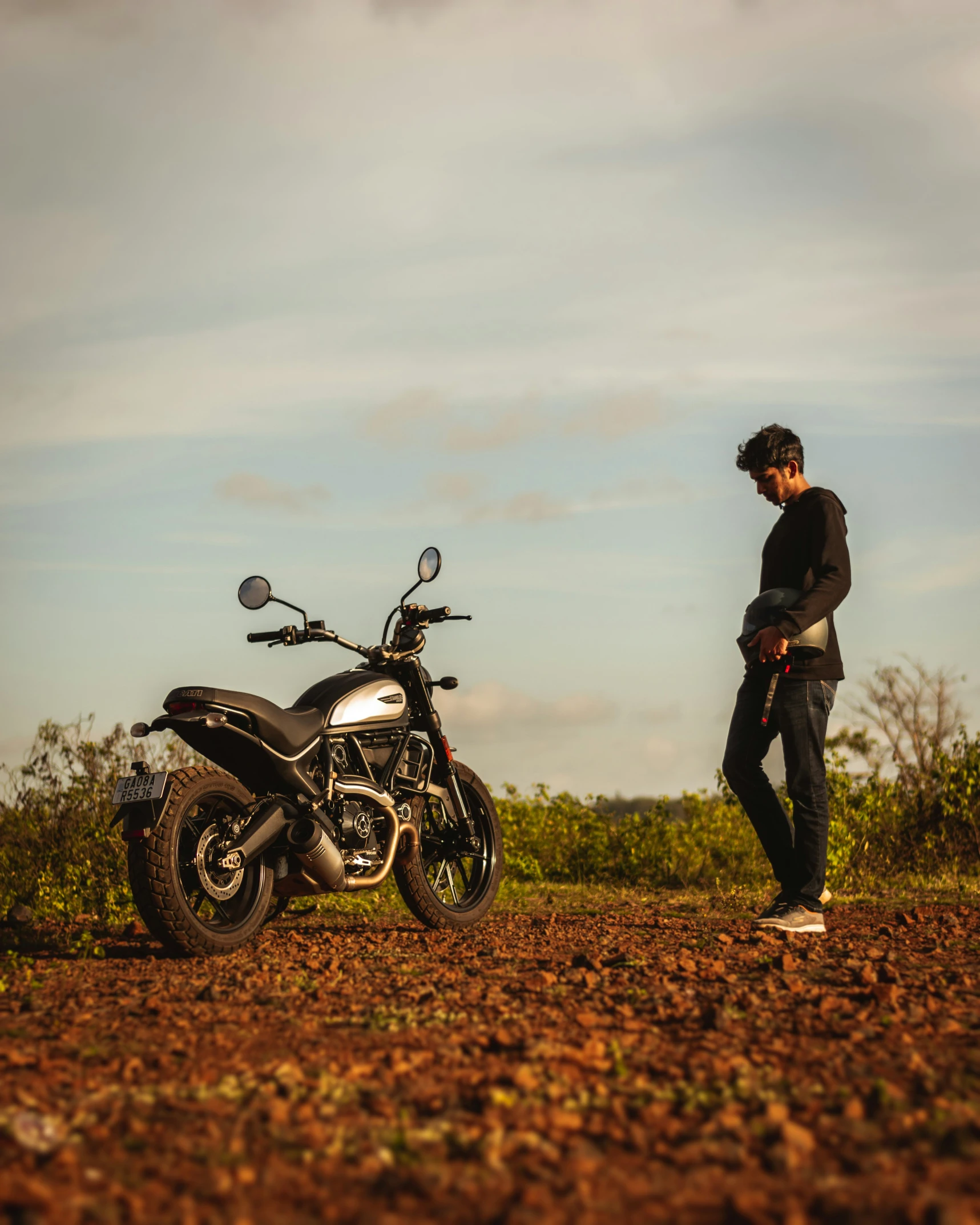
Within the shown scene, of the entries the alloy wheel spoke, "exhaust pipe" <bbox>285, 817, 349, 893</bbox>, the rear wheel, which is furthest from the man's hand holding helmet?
the rear wheel

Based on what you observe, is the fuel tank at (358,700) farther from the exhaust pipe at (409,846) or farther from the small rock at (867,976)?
the small rock at (867,976)

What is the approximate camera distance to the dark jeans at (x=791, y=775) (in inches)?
235

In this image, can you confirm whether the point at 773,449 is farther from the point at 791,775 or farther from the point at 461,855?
the point at 461,855

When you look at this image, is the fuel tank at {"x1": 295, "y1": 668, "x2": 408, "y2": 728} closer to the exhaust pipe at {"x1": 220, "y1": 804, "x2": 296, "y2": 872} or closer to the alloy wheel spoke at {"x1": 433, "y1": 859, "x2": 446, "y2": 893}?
the exhaust pipe at {"x1": 220, "y1": 804, "x2": 296, "y2": 872}

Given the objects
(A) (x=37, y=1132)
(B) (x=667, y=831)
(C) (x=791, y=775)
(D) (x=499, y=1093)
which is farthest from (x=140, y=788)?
(B) (x=667, y=831)

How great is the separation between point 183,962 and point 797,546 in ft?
12.6

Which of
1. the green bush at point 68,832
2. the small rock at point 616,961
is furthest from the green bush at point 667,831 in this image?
the small rock at point 616,961

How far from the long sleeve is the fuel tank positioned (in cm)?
214

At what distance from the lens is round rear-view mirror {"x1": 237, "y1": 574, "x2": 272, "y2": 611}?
599cm

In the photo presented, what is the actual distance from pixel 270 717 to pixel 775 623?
2.65 meters

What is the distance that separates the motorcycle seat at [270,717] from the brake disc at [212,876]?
487mm

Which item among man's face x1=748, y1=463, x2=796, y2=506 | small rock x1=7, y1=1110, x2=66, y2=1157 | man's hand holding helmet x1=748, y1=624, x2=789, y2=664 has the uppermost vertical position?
man's face x1=748, y1=463, x2=796, y2=506

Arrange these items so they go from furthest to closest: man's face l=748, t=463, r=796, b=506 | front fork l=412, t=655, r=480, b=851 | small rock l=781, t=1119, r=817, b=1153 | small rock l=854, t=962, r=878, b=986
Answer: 1. front fork l=412, t=655, r=480, b=851
2. man's face l=748, t=463, r=796, b=506
3. small rock l=854, t=962, r=878, b=986
4. small rock l=781, t=1119, r=817, b=1153

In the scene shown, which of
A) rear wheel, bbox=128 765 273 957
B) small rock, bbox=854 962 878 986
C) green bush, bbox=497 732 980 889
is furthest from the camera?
green bush, bbox=497 732 980 889
